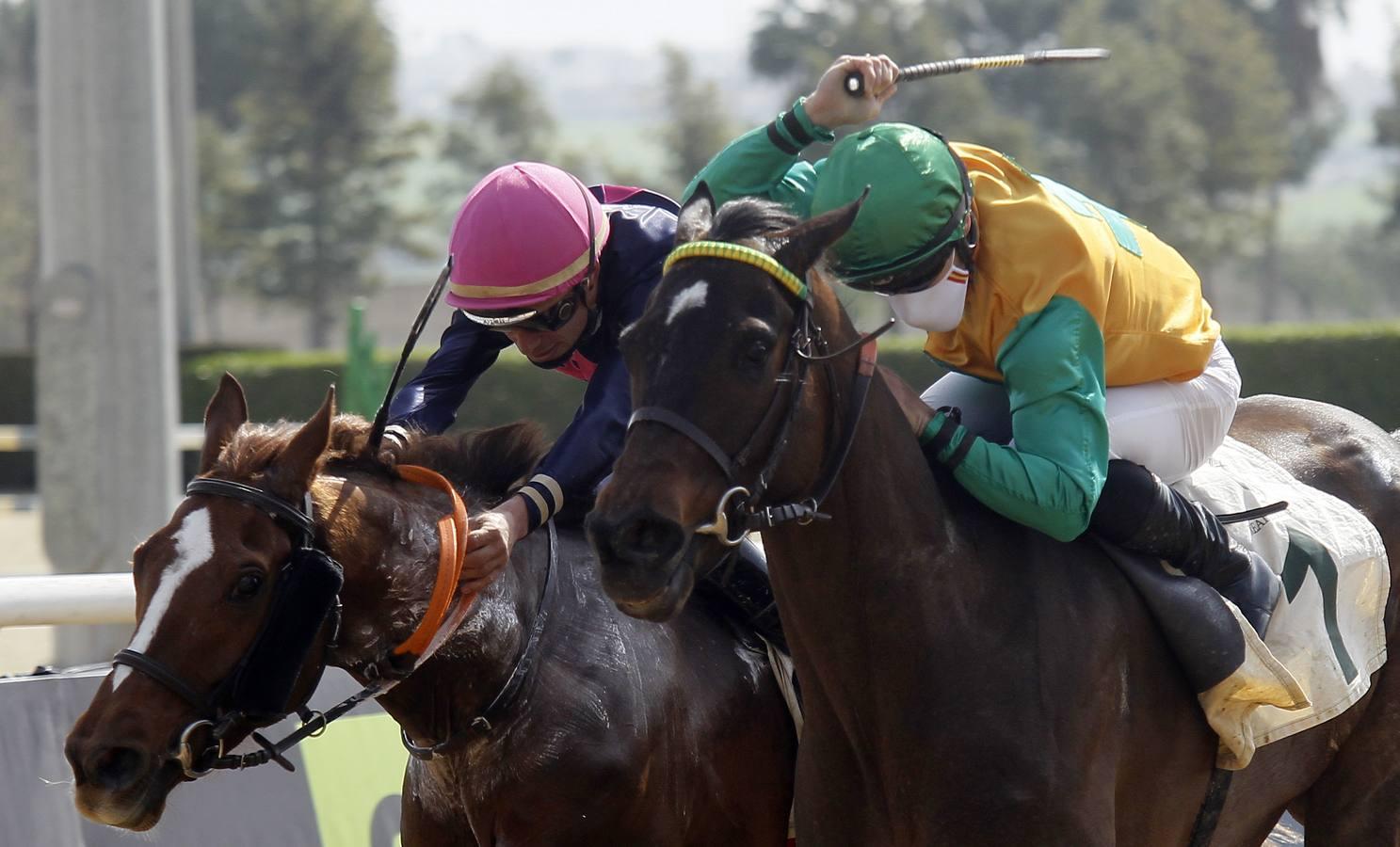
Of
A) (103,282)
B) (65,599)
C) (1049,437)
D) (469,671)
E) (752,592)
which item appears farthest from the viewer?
(103,282)

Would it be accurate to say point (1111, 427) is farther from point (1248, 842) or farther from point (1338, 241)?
point (1338, 241)

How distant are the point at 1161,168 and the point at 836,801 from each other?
4091 centimetres

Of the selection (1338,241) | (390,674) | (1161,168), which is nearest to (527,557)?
(390,674)

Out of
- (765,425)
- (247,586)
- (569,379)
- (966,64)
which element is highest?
(966,64)

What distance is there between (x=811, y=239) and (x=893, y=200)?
27cm

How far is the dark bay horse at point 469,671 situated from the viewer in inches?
109

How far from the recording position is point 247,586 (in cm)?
282

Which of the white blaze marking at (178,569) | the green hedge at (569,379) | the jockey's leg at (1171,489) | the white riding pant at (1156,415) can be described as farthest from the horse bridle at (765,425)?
the green hedge at (569,379)

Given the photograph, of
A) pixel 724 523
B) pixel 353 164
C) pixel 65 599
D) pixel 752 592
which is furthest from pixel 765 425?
pixel 353 164

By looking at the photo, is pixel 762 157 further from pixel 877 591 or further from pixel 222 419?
pixel 222 419

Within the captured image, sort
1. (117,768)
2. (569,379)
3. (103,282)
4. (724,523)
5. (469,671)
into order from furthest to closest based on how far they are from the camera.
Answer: (569,379)
(103,282)
(469,671)
(117,768)
(724,523)

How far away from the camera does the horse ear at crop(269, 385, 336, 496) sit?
294 centimetres

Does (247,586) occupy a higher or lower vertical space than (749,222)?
lower

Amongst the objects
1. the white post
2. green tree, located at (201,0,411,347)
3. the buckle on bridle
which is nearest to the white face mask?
the buckle on bridle
